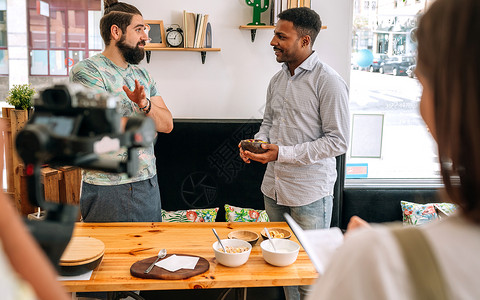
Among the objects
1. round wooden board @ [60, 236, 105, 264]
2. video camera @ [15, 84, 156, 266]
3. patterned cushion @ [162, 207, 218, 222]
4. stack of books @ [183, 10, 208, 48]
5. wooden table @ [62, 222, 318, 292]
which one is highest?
stack of books @ [183, 10, 208, 48]

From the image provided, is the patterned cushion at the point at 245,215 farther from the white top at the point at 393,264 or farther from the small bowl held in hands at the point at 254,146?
the white top at the point at 393,264

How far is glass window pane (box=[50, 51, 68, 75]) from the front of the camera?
414cm

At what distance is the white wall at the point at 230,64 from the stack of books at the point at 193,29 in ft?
0.43

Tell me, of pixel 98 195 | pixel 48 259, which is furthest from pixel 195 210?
pixel 48 259

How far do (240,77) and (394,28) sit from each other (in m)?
1.49

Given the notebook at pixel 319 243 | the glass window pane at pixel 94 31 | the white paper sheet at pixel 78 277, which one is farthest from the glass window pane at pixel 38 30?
the notebook at pixel 319 243

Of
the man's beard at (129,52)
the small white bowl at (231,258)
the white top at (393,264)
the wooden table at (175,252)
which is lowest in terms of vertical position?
the wooden table at (175,252)

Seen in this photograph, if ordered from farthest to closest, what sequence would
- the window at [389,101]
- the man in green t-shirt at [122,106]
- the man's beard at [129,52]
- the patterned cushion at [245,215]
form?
the window at [389,101]
the patterned cushion at [245,215]
the man's beard at [129,52]
the man in green t-shirt at [122,106]

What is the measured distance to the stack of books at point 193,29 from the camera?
135 inches

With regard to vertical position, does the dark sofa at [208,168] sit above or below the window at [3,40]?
below

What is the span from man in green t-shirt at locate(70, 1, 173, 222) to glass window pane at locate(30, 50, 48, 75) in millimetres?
1806

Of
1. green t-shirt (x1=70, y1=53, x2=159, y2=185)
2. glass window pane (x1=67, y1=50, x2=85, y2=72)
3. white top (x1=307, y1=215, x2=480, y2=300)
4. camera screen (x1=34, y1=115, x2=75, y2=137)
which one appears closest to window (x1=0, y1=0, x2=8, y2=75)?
glass window pane (x1=67, y1=50, x2=85, y2=72)

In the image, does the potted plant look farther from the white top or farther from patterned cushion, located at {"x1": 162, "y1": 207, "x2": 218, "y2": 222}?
the white top

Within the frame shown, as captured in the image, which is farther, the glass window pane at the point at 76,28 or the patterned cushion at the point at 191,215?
the glass window pane at the point at 76,28
